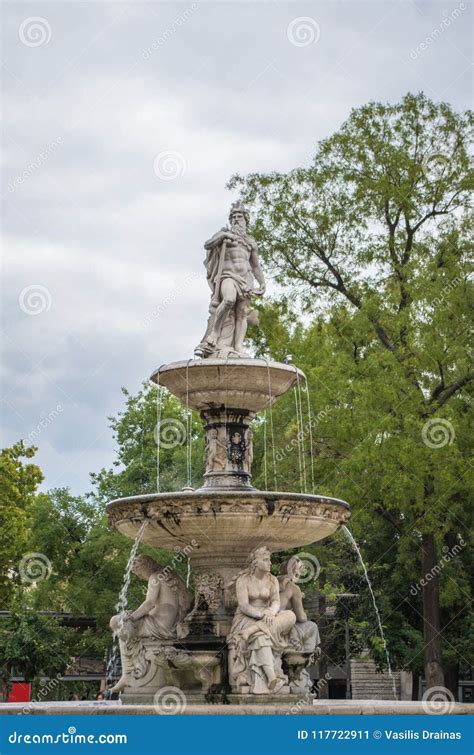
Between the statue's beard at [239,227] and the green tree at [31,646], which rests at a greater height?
the statue's beard at [239,227]

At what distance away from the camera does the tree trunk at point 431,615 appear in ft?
82.9

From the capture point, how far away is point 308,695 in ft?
46.5

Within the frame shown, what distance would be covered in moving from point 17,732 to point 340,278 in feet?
64.8
